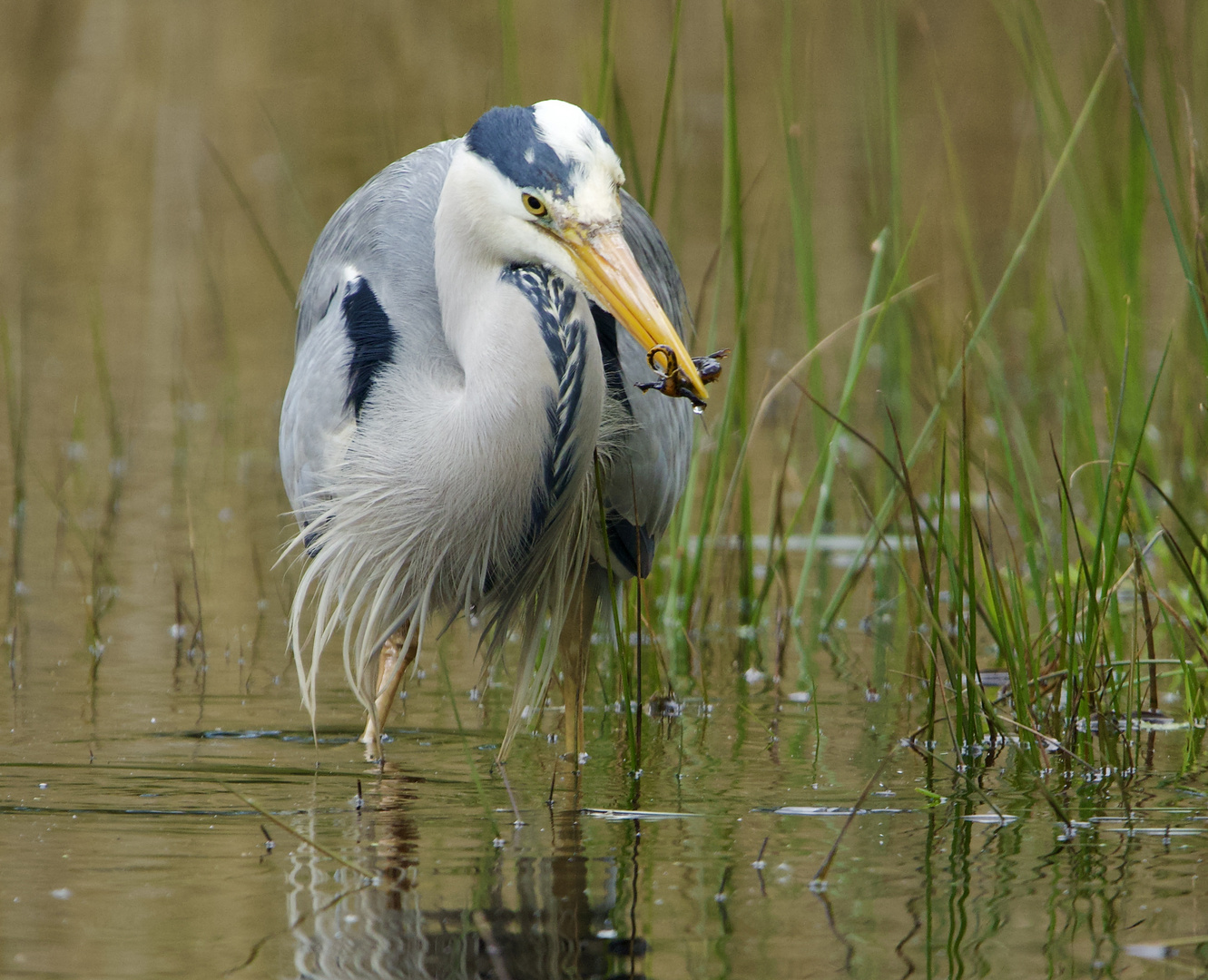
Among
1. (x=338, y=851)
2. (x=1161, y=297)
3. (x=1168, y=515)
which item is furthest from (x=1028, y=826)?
(x=1161, y=297)

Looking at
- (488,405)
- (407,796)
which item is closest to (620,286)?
(488,405)

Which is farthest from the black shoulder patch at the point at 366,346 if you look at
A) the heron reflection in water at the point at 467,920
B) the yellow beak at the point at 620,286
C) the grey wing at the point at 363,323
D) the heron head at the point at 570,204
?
the heron reflection in water at the point at 467,920

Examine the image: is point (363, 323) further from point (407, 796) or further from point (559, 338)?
point (407, 796)

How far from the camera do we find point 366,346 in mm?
4227

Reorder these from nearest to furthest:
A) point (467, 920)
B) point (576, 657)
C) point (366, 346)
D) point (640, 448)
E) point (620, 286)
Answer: point (467, 920) < point (620, 286) < point (366, 346) < point (640, 448) < point (576, 657)

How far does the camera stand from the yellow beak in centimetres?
343

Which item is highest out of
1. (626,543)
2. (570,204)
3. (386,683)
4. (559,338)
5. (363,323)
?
(570,204)

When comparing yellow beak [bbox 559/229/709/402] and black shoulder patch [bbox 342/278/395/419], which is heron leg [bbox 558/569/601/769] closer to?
black shoulder patch [bbox 342/278/395/419]

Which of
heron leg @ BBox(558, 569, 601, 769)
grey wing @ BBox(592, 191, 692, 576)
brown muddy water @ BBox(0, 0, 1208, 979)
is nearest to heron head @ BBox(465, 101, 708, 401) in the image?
grey wing @ BBox(592, 191, 692, 576)

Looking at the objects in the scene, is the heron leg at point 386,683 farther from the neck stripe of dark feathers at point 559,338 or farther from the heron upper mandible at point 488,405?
the neck stripe of dark feathers at point 559,338

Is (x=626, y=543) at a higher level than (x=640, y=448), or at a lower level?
lower

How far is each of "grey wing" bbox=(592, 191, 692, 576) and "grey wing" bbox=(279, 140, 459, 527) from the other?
17.3 inches

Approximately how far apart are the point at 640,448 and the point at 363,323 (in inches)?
29.9

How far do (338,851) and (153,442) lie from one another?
479 cm
